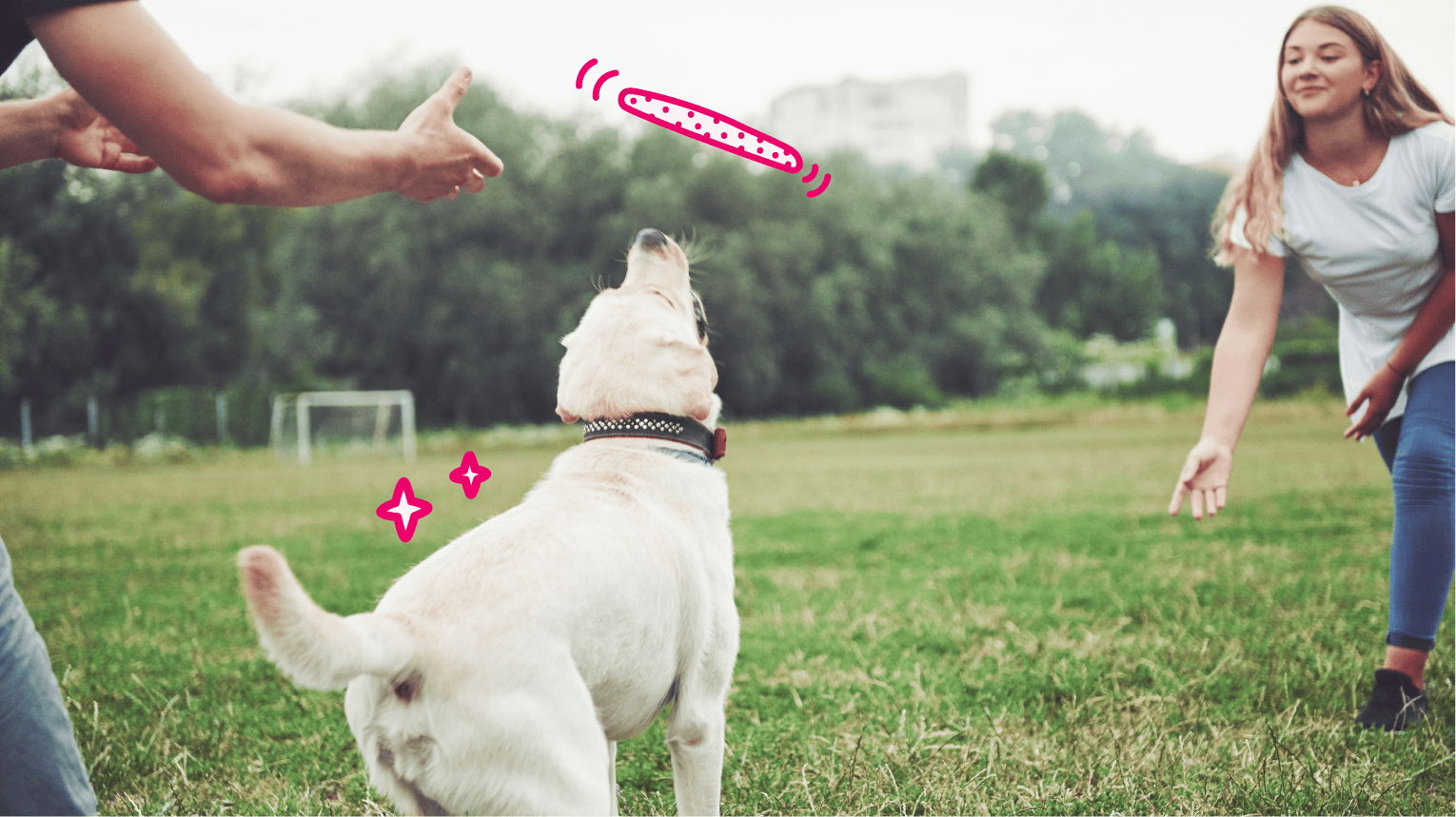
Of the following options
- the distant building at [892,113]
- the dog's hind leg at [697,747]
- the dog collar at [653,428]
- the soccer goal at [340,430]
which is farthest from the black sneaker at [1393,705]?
the distant building at [892,113]

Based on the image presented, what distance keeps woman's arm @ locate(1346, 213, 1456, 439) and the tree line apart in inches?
919

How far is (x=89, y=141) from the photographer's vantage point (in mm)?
1770

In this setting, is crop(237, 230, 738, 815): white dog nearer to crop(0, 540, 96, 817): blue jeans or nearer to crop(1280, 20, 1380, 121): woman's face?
crop(0, 540, 96, 817): blue jeans

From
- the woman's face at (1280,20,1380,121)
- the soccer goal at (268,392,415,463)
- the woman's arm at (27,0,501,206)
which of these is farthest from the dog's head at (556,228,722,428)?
the soccer goal at (268,392,415,463)

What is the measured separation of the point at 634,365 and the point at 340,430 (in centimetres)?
2321

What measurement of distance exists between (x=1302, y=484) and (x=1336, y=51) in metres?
8.42

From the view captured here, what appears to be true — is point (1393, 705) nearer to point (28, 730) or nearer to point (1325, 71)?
point (1325, 71)

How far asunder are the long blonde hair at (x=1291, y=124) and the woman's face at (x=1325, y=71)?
0.03 m

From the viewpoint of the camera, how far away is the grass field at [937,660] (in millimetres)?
2531

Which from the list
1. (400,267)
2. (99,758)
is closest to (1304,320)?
(400,267)

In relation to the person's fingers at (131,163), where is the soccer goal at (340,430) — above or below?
below

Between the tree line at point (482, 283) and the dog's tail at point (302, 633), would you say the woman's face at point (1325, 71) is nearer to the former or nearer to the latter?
the dog's tail at point (302, 633)

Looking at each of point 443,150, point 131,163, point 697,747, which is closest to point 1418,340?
point 697,747

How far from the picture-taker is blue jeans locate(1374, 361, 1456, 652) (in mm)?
2926
